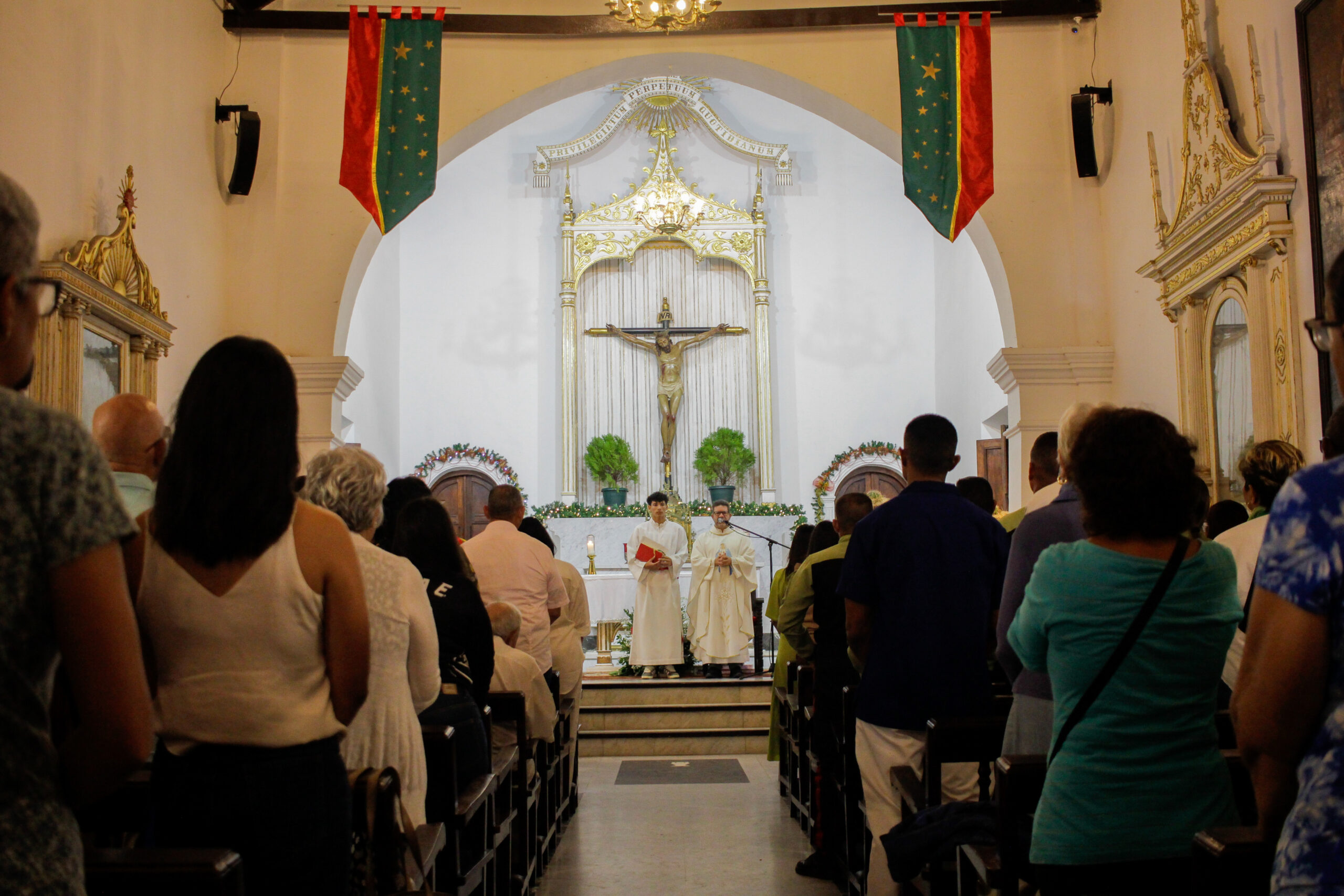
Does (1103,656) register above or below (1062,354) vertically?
below

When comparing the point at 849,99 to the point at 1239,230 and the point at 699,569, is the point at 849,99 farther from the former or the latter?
the point at 699,569

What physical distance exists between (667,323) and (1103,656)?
45.6 feet

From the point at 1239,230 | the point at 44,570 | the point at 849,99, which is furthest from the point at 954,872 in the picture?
the point at 849,99

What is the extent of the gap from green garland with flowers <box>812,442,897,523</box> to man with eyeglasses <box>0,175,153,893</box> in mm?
14332

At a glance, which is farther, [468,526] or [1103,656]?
[468,526]

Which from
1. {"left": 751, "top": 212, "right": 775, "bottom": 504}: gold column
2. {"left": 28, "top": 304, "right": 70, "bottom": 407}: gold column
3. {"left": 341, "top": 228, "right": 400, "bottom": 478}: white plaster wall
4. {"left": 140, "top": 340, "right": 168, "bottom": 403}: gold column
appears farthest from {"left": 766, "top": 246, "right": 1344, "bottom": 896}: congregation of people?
{"left": 751, "top": 212, "right": 775, "bottom": 504}: gold column

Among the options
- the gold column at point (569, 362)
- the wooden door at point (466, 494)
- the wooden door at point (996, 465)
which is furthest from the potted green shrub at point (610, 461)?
the wooden door at point (996, 465)

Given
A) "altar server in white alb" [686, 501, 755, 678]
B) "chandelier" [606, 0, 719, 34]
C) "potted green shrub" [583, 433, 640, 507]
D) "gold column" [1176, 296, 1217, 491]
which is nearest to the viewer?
"gold column" [1176, 296, 1217, 491]

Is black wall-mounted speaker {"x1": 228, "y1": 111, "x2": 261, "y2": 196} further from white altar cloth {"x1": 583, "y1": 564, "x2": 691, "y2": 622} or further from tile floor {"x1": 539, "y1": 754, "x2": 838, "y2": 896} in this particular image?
white altar cloth {"x1": 583, "y1": 564, "x2": 691, "y2": 622}

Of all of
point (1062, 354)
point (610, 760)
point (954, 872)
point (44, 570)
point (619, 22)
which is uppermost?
point (619, 22)

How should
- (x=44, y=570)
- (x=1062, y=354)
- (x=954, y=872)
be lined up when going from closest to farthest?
(x=44, y=570) → (x=954, y=872) → (x=1062, y=354)

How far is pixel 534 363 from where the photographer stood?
15812 millimetres

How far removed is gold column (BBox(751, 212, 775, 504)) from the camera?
1562cm

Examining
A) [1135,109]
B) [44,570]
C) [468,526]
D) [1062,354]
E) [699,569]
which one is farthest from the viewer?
[468,526]
